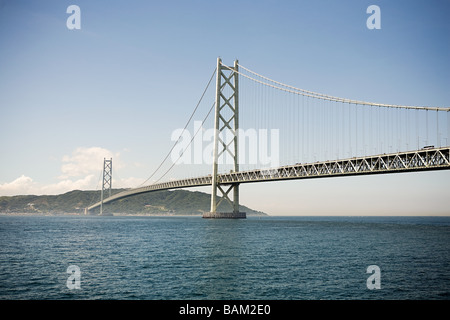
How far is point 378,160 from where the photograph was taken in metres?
52.9

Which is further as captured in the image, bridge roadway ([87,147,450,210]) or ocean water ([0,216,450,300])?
bridge roadway ([87,147,450,210])

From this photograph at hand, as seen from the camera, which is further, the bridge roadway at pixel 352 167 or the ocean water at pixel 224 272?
the bridge roadway at pixel 352 167

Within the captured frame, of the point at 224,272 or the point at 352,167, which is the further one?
the point at 352,167

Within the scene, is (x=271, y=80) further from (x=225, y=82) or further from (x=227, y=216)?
(x=227, y=216)

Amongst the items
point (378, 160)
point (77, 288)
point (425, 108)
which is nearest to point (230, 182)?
point (378, 160)

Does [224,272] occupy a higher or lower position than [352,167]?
lower

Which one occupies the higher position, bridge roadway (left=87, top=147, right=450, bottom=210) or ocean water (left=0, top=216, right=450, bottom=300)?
bridge roadway (left=87, top=147, right=450, bottom=210)

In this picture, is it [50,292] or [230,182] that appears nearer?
[50,292]

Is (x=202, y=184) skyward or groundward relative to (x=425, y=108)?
groundward

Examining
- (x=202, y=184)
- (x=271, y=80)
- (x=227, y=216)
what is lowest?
(x=227, y=216)

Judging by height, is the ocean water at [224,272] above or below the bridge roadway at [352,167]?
below
